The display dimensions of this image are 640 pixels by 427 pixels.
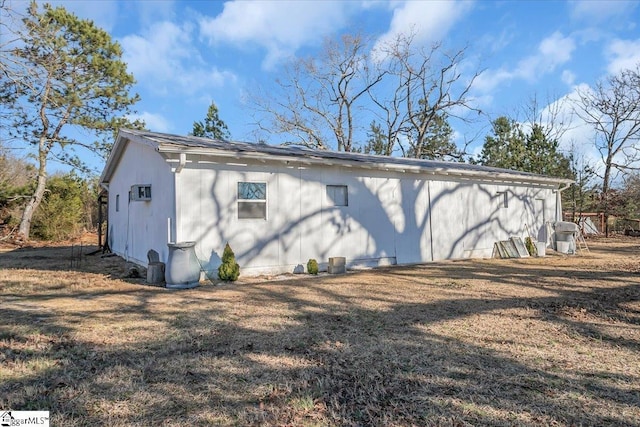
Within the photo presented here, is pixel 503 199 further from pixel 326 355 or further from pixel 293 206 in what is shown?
pixel 326 355

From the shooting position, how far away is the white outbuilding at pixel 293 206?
741cm

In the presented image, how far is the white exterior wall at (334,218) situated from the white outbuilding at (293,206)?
0.07 feet

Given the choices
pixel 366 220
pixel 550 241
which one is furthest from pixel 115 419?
pixel 550 241

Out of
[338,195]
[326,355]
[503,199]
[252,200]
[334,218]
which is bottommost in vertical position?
[326,355]

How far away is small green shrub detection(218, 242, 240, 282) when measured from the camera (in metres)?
7.28

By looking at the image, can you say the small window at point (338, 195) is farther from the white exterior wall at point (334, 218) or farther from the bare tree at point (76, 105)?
the bare tree at point (76, 105)

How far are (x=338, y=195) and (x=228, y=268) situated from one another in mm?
3099

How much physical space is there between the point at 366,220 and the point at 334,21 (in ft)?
54.9

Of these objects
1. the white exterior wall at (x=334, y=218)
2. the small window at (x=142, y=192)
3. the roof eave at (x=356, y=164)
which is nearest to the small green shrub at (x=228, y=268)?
the white exterior wall at (x=334, y=218)

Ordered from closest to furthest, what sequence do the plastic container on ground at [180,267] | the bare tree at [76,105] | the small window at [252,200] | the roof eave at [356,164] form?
the plastic container on ground at [180,267]
the roof eave at [356,164]
the small window at [252,200]
the bare tree at [76,105]

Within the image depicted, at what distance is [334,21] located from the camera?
861 inches

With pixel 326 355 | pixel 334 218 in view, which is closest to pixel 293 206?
pixel 334 218

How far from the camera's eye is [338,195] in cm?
897

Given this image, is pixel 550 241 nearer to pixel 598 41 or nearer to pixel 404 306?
pixel 598 41
